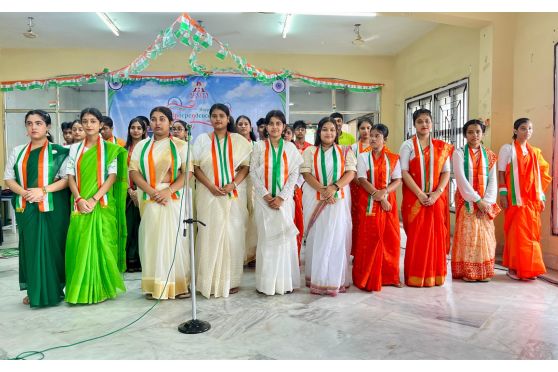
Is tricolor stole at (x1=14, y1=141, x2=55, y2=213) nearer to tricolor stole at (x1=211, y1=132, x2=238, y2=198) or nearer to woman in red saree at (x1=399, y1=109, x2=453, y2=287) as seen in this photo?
tricolor stole at (x1=211, y1=132, x2=238, y2=198)

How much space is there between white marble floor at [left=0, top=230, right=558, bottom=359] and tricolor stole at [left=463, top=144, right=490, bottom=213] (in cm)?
84

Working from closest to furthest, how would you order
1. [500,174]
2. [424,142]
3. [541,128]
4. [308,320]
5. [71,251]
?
[308,320] → [71,251] → [424,142] → [500,174] → [541,128]

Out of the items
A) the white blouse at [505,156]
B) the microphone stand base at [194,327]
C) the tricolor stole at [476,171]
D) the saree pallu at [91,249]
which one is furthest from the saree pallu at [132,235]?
the white blouse at [505,156]

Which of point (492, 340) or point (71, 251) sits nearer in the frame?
point (492, 340)

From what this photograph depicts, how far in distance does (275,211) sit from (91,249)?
140 centimetres

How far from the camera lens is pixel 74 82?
7375mm

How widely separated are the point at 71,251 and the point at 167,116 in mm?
1229

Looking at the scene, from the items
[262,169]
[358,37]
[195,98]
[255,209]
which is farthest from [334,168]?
[195,98]

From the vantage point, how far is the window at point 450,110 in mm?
5906

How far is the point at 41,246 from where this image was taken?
3.00 meters

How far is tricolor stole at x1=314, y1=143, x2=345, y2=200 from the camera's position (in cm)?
325

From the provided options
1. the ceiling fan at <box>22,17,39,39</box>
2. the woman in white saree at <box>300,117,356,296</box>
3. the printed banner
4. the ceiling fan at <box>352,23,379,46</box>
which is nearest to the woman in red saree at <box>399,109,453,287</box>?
the woman in white saree at <box>300,117,356,296</box>

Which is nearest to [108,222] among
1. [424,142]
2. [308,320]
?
[308,320]
